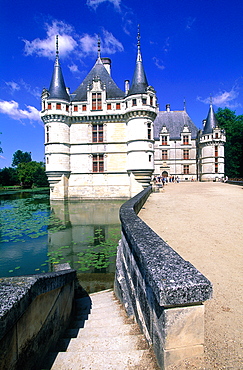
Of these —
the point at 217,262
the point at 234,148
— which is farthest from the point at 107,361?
the point at 234,148

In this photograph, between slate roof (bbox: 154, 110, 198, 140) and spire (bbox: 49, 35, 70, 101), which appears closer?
spire (bbox: 49, 35, 70, 101)

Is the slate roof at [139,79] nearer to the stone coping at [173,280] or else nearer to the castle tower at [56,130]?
the castle tower at [56,130]

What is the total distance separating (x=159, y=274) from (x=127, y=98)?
2102cm

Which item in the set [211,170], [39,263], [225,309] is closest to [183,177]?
[211,170]

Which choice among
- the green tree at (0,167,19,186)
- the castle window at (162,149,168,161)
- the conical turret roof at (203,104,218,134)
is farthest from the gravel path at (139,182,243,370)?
the green tree at (0,167,19,186)

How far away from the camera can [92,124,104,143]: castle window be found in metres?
22.4

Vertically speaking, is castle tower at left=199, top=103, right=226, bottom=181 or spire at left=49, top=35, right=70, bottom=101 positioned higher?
spire at left=49, top=35, right=70, bottom=101

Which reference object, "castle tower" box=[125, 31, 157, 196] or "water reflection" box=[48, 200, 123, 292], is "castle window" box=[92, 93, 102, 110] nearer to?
"castle tower" box=[125, 31, 157, 196]

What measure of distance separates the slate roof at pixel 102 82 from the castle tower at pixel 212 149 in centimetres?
1657

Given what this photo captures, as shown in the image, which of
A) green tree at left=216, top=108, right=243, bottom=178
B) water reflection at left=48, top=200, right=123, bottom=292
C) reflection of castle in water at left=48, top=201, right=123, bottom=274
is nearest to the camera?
water reflection at left=48, top=200, right=123, bottom=292

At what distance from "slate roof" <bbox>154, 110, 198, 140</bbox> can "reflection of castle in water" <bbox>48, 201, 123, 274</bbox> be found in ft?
80.7

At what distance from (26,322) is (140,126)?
2004 cm

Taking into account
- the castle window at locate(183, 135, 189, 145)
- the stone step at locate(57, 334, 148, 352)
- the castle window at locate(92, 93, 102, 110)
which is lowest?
the stone step at locate(57, 334, 148, 352)

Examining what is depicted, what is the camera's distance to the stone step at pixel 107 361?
164 cm
